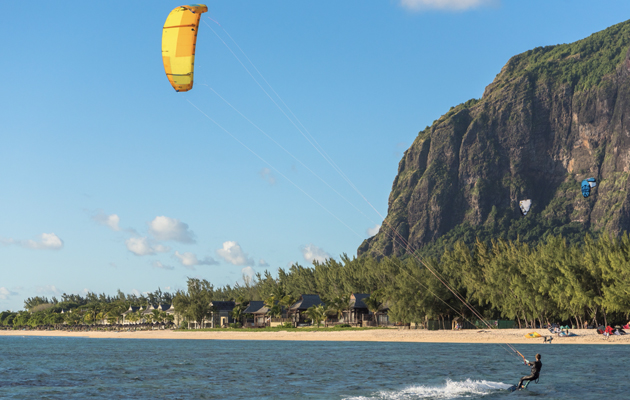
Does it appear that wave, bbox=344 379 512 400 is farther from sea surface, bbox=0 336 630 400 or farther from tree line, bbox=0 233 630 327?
tree line, bbox=0 233 630 327

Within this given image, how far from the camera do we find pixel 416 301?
7631 cm

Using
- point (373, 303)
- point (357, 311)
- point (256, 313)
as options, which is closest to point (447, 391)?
point (373, 303)

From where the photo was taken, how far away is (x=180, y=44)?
26172 mm

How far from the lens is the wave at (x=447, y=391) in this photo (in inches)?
1027

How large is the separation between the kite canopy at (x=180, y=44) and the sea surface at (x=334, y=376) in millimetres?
13975

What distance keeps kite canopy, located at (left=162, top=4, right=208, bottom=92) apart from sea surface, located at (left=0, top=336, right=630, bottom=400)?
14.0m

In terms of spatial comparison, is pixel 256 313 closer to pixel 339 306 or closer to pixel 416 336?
pixel 339 306

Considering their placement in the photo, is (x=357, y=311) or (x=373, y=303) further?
(x=357, y=311)

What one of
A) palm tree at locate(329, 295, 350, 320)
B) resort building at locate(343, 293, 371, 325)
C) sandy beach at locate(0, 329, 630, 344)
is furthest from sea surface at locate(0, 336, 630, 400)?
palm tree at locate(329, 295, 350, 320)

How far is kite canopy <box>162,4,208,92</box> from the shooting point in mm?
26156

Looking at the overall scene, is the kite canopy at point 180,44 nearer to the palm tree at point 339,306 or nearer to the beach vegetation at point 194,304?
the palm tree at point 339,306

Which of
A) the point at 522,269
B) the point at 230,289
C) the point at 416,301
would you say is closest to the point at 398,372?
the point at 522,269

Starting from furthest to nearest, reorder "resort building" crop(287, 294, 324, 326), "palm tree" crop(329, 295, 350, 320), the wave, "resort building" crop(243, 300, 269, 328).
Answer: "resort building" crop(243, 300, 269, 328) → "resort building" crop(287, 294, 324, 326) → "palm tree" crop(329, 295, 350, 320) → the wave

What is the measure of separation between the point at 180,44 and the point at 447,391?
63.0 ft
